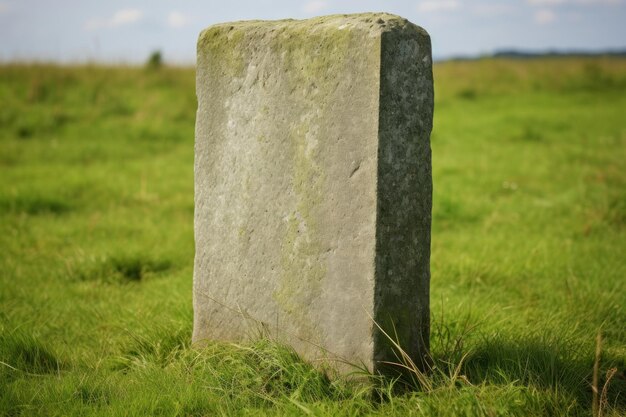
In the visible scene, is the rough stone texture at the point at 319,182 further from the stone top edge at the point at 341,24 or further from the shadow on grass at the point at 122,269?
the shadow on grass at the point at 122,269

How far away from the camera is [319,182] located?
2.69m

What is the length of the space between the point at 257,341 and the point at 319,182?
0.80 m

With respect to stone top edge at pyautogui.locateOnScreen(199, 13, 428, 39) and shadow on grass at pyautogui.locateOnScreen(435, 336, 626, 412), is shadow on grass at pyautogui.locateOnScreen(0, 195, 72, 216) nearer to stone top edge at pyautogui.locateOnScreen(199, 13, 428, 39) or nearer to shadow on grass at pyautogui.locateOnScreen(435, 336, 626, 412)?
stone top edge at pyautogui.locateOnScreen(199, 13, 428, 39)

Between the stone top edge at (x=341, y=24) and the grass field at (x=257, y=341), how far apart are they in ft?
4.46

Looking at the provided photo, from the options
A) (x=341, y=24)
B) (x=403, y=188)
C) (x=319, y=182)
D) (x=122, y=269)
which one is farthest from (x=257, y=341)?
(x=122, y=269)

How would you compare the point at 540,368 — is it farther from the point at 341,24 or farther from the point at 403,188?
the point at 341,24

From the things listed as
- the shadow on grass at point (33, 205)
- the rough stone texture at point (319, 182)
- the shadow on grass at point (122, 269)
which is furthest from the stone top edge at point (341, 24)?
the shadow on grass at point (33, 205)

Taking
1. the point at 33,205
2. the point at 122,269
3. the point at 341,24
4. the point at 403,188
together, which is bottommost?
the point at 122,269

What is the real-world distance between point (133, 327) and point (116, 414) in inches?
43.6

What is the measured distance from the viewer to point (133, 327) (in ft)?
11.8

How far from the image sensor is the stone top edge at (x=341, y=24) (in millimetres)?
2510

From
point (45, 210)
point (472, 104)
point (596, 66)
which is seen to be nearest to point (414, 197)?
point (45, 210)

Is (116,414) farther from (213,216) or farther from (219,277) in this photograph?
(213,216)

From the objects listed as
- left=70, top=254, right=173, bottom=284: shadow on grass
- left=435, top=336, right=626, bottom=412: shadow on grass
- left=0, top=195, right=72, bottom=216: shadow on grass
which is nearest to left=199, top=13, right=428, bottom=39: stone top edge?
left=435, top=336, right=626, bottom=412: shadow on grass
